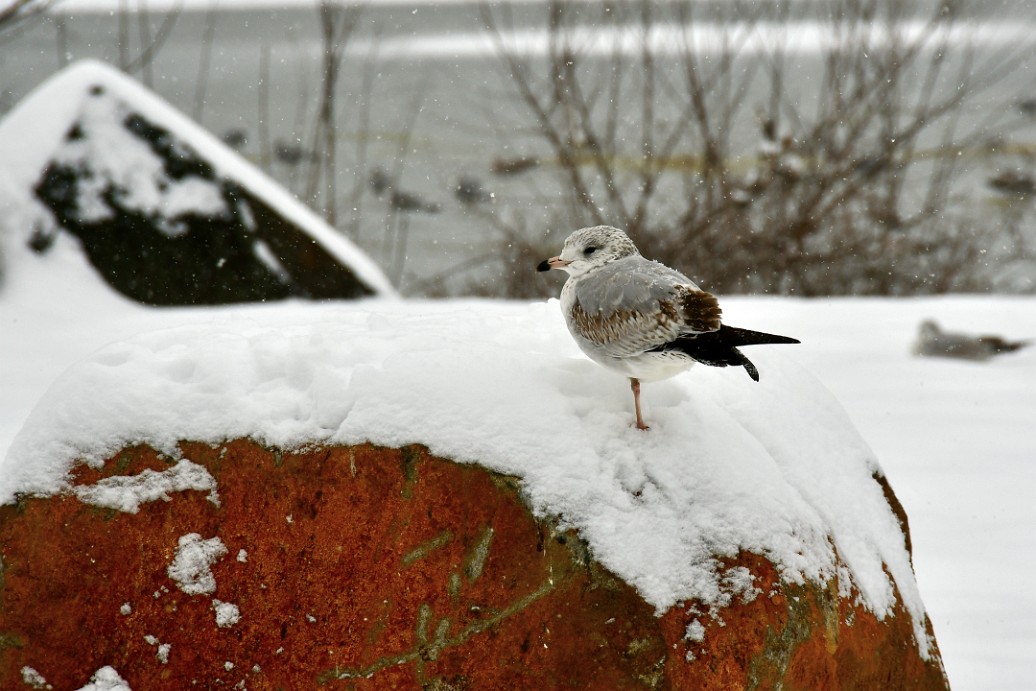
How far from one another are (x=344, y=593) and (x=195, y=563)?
0.31 meters

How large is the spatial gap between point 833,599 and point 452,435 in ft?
2.71

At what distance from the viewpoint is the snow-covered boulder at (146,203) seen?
525 centimetres

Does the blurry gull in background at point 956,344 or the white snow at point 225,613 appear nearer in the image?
the white snow at point 225,613

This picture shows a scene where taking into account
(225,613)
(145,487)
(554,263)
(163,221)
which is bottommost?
(163,221)

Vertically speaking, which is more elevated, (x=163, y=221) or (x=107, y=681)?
(x=107, y=681)

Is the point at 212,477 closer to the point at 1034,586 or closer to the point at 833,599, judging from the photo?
the point at 833,599

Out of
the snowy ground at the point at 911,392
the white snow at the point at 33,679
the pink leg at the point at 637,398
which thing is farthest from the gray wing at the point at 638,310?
the white snow at the point at 33,679

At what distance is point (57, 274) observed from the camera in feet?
16.9

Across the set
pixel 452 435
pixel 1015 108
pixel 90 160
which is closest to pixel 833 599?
pixel 452 435

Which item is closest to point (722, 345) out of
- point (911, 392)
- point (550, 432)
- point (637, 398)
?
point (637, 398)

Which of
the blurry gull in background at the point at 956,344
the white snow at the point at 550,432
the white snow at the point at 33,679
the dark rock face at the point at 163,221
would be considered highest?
the white snow at the point at 550,432

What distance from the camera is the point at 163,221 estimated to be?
5316mm

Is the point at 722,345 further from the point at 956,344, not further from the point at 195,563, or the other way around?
the point at 956,344

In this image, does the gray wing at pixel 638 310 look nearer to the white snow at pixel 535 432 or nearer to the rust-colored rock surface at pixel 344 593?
the white snow at pixel 535 432
